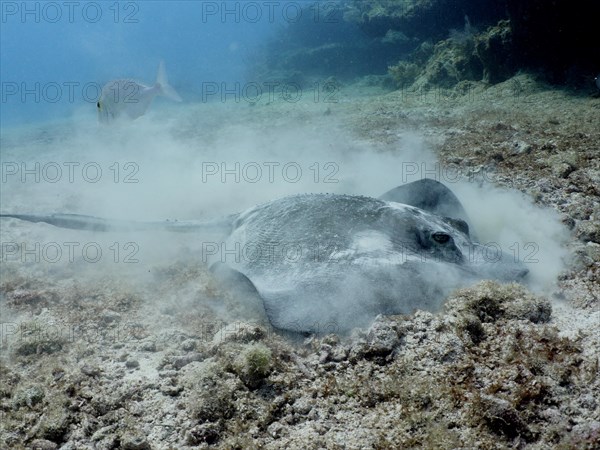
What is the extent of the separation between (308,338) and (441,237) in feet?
4.90

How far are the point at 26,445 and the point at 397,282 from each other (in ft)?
9.02

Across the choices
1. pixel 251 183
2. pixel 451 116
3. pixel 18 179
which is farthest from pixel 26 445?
pixel 451 116

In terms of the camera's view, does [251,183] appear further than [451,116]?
No

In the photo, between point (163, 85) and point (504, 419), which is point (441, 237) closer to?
point (504, 419)

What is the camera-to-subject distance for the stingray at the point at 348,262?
9.64ft

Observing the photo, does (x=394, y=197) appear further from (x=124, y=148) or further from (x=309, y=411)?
(x=124, y=148)

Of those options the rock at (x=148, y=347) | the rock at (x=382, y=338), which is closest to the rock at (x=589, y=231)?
the rock at (x=382, y=338)

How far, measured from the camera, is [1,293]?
4473mm

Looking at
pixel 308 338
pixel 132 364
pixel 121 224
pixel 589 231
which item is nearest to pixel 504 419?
pixel 308 338

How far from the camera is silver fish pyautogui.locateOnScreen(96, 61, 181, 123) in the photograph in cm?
620

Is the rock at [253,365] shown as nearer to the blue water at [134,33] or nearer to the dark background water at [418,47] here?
the dark background water at [418,47]

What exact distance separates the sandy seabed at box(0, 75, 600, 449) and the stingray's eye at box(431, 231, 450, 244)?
52cm

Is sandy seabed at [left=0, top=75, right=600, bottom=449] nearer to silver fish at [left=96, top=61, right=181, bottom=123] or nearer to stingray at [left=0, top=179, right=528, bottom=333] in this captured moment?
stingray at [left=0, top=179, right=528, bottom=333]

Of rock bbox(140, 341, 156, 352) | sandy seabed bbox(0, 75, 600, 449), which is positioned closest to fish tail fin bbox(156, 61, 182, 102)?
sandy seabed bbox(0, 75, 600, 449)
